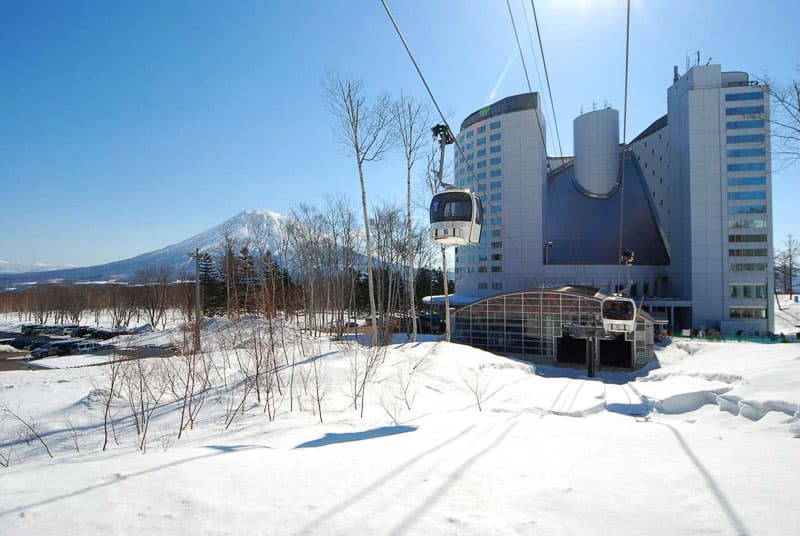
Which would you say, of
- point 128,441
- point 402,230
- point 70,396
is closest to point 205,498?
point 128,441

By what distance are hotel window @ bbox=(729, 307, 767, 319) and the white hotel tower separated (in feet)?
0.35

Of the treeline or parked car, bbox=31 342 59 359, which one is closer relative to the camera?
parked car, bbox=31 342 59 359

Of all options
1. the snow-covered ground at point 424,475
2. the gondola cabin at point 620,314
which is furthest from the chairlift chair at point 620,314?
the snow-covered ground at point 424,475

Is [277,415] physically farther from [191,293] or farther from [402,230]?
[191,293]

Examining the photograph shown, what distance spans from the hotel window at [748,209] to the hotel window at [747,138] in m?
6.90

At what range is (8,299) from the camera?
84625mm

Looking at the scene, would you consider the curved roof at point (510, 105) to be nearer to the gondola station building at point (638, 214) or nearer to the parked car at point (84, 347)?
the gondola station building at point (638, 214)

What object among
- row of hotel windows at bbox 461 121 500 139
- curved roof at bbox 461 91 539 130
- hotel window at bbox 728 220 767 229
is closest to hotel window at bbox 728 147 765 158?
hotel window at bbox 728 220 767 229

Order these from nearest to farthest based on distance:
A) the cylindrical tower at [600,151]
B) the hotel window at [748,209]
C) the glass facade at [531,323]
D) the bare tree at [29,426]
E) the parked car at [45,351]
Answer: the bare tree at [29,426], the glass facade at [531,323], the parked car at [45,351], the hotel window at [748,209], the cylindrical tower at [600,151]

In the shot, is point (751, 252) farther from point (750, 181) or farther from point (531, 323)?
point (531, 323)

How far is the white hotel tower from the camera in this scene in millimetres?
42281

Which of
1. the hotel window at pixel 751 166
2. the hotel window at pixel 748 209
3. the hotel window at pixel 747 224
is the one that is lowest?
the hotel window at pixel 747 224

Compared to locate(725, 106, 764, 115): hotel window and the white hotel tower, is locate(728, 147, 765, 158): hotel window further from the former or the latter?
locate(725, 106, 764, 115): hotel window

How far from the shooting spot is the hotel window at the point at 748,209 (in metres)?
42.2
